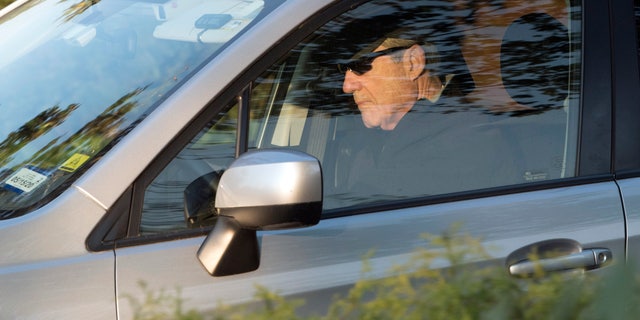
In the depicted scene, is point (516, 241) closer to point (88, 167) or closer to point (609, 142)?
point (609, 142)

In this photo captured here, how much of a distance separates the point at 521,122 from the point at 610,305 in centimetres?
158

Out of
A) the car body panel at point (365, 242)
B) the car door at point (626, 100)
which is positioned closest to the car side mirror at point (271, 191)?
the car body panel at point (365, 242)

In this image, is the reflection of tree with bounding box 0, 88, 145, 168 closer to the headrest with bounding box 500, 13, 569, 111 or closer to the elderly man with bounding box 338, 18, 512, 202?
the elderly man with bounding box 338, 18, 512, 202

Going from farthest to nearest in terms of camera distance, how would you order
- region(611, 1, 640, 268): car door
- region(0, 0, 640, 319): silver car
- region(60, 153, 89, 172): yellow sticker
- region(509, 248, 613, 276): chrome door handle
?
region(611, 1, 640, 268): car door < region(509, 248, 613, 276): chrome door handle < region(60, 153, 89, 172): yellow sticker < region(0, 0, 640, 319): silver car

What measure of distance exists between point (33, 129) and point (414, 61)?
3.51 ft

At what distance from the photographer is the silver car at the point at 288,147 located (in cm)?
217

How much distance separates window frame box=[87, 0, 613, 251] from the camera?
221 centimetres

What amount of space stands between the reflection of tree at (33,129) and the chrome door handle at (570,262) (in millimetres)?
1236

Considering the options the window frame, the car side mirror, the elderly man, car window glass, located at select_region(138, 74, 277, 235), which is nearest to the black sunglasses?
the elderly man

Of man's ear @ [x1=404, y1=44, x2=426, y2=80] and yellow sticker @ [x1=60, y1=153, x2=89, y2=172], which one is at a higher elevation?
man's ear @ [x1=404, y1=44, x2=426, y2=80]

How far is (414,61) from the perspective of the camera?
8.80 feet

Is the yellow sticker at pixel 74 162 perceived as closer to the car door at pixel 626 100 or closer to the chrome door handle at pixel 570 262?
the chrome door handle at pixel 570 262

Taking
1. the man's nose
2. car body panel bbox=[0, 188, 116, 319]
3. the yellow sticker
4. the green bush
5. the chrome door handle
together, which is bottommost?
the chrome door handle

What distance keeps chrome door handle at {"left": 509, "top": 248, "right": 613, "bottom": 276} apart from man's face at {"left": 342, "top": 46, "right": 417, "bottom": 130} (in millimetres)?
522
